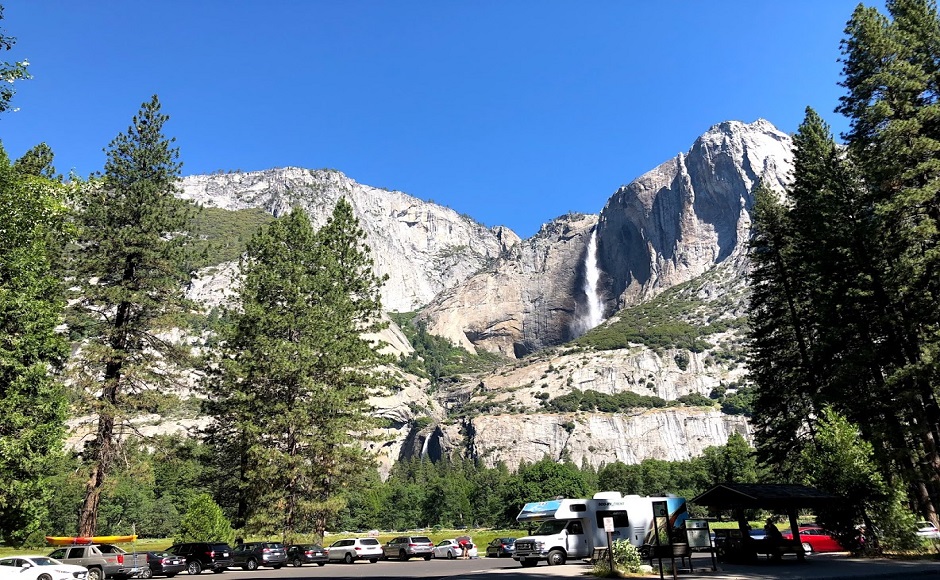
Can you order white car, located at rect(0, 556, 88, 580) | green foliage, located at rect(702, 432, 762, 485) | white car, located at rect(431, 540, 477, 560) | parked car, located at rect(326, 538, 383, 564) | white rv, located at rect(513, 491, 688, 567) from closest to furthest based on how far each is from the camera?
white car, located at rect(0, 556, 88, 580)
white rv, located at rect(513, 491, 688, 567)
parked car, located at rect(326, 538, 383, 564)
white car, located at rect(431, 540, 477, 560)
green foliage, located at rect(702, 432, 762, 485)

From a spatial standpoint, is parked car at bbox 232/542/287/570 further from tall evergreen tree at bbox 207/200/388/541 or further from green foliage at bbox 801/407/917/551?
green foliage at bbox 801/407/917/551

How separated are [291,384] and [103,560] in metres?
12.5

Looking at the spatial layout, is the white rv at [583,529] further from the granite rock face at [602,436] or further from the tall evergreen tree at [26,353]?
the granite rock face at [602,436]

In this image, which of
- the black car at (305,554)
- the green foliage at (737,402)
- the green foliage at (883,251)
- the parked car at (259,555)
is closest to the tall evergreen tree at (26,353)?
the parked car at (259,555)

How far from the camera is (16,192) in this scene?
23359 millimetres

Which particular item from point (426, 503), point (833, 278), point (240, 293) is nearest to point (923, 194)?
point (833, 278)

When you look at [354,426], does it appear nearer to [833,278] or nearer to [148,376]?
[148,376]

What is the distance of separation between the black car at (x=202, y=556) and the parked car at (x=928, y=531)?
3169 cm

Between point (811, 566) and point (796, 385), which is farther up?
point (796, 385)

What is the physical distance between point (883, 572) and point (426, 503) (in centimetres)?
11169

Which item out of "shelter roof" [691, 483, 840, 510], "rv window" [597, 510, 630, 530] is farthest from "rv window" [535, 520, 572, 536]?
"shelter roof" [691, 483, 840, 510]

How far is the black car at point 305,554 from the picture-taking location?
3584 cm

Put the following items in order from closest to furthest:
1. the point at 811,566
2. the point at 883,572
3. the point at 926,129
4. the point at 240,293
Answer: the point at 883,572 < the point at 811,566 < the point at 926,129 < the point at 240,293

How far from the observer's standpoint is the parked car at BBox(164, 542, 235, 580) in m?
29.2
